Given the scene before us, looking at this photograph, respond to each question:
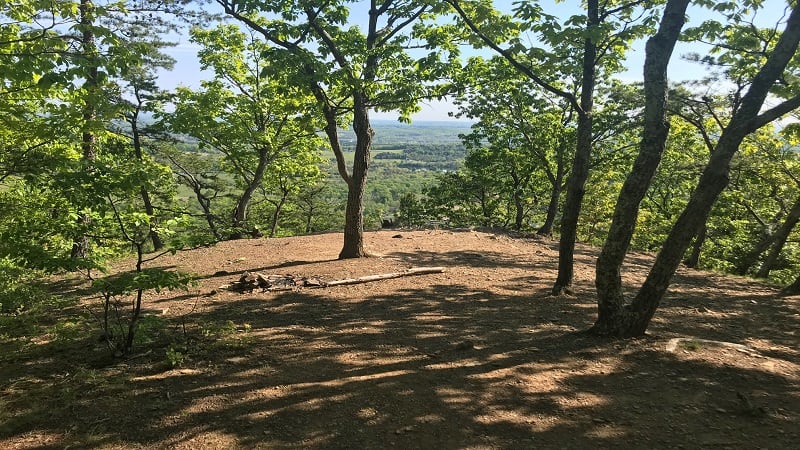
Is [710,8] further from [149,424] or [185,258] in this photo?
[185,258]

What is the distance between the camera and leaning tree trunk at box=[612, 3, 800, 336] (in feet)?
16.0

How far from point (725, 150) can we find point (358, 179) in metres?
7.88

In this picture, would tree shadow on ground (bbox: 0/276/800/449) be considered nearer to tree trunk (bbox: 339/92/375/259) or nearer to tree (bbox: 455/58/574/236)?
tree trunk (bbox: 339/92/375/259)

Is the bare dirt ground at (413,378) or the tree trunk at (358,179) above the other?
the tree trunk at (358,179)

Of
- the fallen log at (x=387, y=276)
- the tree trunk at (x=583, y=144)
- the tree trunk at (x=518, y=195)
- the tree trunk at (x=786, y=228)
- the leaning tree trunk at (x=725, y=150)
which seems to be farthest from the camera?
the tree trunk at (x=518, y=195)

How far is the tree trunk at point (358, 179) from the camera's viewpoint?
35.0 feet

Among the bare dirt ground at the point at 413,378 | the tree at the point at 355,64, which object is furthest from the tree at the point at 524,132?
the bare dirt ground at the point at 413,378

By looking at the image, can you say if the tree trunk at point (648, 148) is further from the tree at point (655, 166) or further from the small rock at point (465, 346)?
the small rock at point (465, 346)

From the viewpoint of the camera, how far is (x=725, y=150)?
200 inches

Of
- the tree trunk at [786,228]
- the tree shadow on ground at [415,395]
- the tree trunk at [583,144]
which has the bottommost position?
the tree shadow on ground at [415,395]

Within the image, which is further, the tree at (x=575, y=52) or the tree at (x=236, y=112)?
the tree at (x=236, y=112)

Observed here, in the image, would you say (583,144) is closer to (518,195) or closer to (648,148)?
(648,148)

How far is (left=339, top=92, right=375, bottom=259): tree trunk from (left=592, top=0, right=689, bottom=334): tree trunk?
6490 mm

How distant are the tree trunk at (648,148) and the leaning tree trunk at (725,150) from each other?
0.49m
